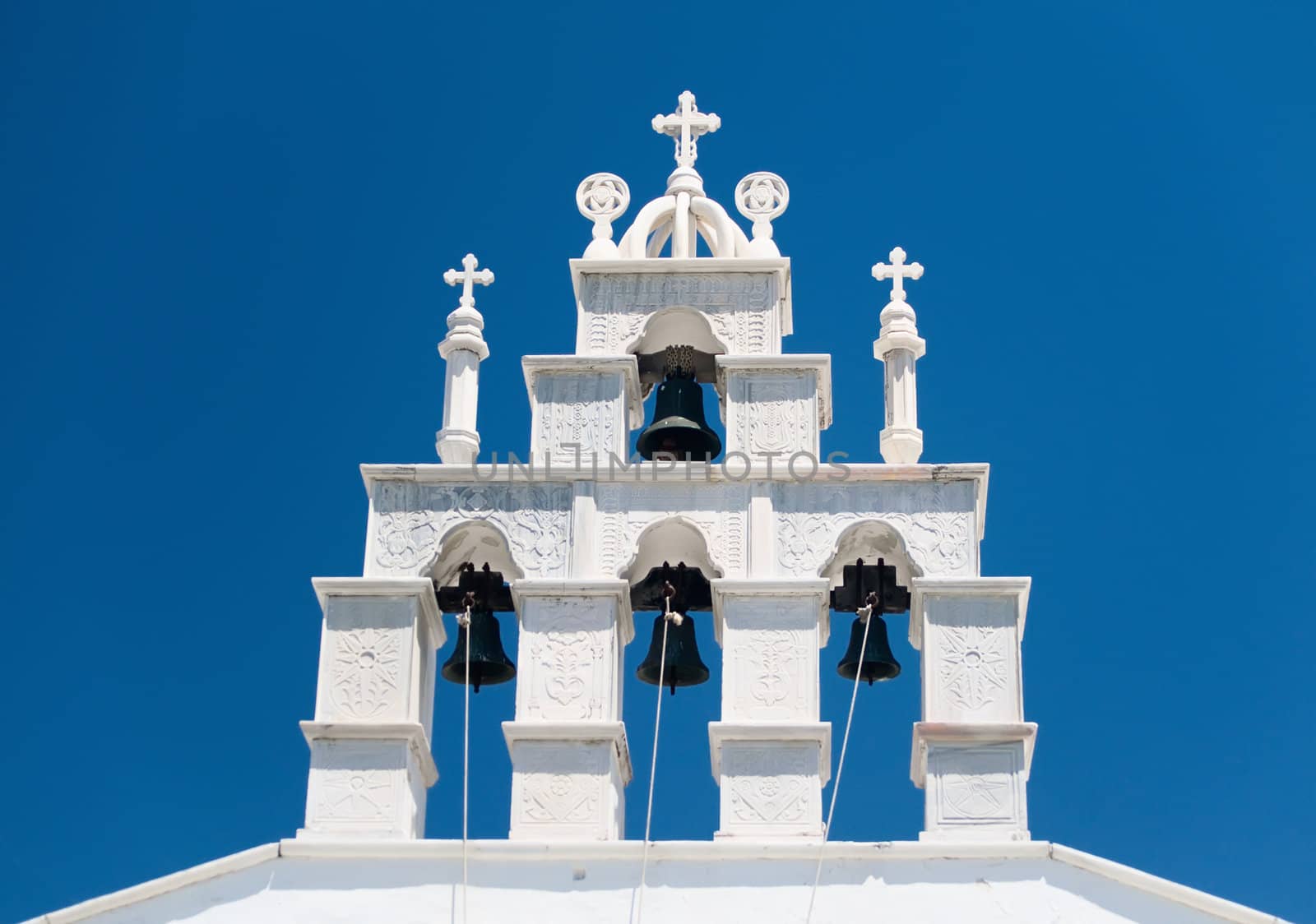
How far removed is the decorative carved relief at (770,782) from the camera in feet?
63.3

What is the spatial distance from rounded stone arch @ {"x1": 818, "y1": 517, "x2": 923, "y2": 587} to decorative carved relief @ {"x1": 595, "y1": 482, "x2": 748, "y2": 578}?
0.61m

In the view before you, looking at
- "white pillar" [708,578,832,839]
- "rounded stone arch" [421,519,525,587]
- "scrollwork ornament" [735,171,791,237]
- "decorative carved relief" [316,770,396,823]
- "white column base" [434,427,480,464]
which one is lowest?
"decorative carved relief" [316,770,396,823]

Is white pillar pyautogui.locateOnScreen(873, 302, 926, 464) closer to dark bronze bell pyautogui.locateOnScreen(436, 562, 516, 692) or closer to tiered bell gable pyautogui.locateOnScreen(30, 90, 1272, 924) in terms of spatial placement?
tiered bell gable pyautogui.locateOnScreen(30, 90, 1272, 924)

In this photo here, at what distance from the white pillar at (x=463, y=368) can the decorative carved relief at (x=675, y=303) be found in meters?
0.76

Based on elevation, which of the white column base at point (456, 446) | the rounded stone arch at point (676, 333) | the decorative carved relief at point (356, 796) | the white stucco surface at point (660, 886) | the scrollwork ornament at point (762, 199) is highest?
the scrollwork ornament at point (762, 199)

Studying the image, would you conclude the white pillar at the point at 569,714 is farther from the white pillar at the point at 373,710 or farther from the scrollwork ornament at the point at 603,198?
the scrollwork ornament at the point at 603,198

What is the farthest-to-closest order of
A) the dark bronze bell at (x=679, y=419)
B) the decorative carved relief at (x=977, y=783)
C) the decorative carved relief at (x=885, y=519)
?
the dark bronze bell at (x=679, y=419) < the decorative carved relief at (x=885, y=519) < the decorative carved relief at (x=977, y=783)

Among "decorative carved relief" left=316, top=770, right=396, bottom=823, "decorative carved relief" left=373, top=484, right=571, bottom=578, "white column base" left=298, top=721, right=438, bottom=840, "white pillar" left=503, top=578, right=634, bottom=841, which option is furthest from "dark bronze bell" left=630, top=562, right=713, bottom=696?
"decorative carved relief" left=316, top=770, right=396, bottom=823

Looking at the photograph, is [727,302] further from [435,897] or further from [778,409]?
[435,897]

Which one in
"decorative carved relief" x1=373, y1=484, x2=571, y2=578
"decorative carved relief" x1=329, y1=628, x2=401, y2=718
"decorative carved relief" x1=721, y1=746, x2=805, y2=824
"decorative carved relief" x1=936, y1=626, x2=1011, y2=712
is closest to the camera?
"decorative carved relief" x1=721, y1=746, x2=805, y2=824

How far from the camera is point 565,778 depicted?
1939cm

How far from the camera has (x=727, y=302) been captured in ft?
70.3

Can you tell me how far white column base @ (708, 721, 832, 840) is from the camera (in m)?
19.2

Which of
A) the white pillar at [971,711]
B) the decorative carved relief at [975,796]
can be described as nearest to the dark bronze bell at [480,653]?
the white pillar at [971,711]
